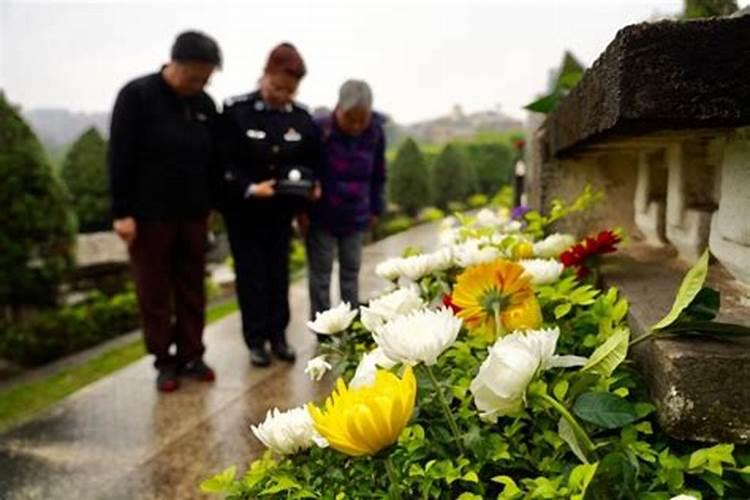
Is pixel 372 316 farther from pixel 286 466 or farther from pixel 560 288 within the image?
pixel 560 288

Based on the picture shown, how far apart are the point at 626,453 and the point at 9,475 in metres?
2.55

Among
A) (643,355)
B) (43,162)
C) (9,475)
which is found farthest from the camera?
(43,162)

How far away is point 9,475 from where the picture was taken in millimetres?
2693

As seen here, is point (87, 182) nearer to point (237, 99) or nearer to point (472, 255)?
point (237, 99)

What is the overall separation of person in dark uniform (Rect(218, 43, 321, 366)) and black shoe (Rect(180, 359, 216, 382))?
13.6 inches

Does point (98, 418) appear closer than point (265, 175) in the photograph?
Yes

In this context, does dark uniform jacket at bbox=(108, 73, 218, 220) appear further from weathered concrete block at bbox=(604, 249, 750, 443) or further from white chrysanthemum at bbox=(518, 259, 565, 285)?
weathered concrete block at bbox=(604, 249, 750, 443)

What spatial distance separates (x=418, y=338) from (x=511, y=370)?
12 cm

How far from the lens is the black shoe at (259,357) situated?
13.0ft

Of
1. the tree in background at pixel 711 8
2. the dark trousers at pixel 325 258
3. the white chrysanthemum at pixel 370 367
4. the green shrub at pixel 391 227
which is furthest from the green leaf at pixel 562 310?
the green shrub at pixel 391 227

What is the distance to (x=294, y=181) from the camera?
11.8 feet

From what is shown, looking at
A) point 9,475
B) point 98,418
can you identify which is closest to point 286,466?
point 9,475

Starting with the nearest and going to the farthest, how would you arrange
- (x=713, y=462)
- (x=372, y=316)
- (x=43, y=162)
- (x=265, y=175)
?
(x=713, y=462)
(x=372, y=316)
(x=265, y=175)
(x=43, y=162)

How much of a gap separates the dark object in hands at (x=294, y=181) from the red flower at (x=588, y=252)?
6.93 ft
